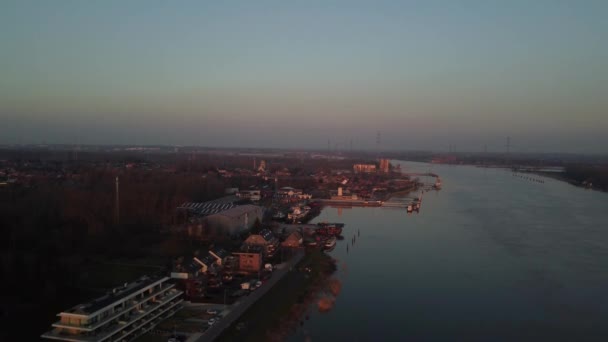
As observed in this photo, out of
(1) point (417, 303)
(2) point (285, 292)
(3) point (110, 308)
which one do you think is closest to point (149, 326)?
(3) point (110, 308)

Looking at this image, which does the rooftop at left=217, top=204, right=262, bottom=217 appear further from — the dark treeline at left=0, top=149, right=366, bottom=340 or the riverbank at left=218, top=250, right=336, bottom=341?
the riverbank at left=218, top=250, right=336, bottom=341

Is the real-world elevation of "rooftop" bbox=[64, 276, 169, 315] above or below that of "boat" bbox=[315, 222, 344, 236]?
above

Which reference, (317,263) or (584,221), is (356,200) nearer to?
(584,221)

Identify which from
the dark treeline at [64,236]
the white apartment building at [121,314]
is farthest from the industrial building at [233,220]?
the white apartment building at [121,314]

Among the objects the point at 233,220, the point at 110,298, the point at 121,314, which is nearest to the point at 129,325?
the point at 121,314

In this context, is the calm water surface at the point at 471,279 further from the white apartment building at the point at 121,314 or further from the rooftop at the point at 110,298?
the rooftop at the point at 110,298

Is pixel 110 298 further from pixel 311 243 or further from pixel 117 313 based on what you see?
pixel 311 243

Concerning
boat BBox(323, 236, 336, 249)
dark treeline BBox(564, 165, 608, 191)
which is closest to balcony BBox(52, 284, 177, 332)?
boat BBox(323, 236, 336, 249)
